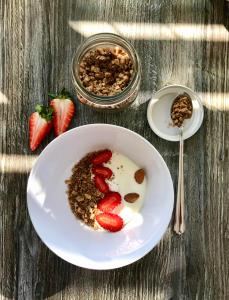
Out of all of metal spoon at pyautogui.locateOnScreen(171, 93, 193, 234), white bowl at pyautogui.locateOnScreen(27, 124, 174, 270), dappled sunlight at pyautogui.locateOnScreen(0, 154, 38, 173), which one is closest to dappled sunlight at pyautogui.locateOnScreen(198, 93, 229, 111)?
metal spoon at pyautogui.locateOnScreen(171, 93, 193, 234)

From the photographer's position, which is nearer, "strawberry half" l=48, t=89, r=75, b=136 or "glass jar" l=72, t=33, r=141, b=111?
"glass jar" l=72, t=33, r=141, b=111

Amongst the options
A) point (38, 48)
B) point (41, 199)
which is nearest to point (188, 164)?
point (41, 199)

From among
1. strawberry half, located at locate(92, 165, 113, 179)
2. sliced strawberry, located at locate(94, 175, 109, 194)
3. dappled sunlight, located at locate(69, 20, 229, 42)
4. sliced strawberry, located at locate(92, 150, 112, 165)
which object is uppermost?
dappled sunlight, located at locate(69, 20, 229, 42)

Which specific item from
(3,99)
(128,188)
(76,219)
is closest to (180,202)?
(128,188)

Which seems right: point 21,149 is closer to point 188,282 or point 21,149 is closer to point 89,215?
point 89,215

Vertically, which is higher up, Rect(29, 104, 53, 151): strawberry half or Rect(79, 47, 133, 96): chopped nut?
Rect(79, 47, 133, 96): chopped nut

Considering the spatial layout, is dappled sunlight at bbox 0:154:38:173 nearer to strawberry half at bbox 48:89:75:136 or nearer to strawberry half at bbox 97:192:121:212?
strawberry half at bbox 48:89:75:136
